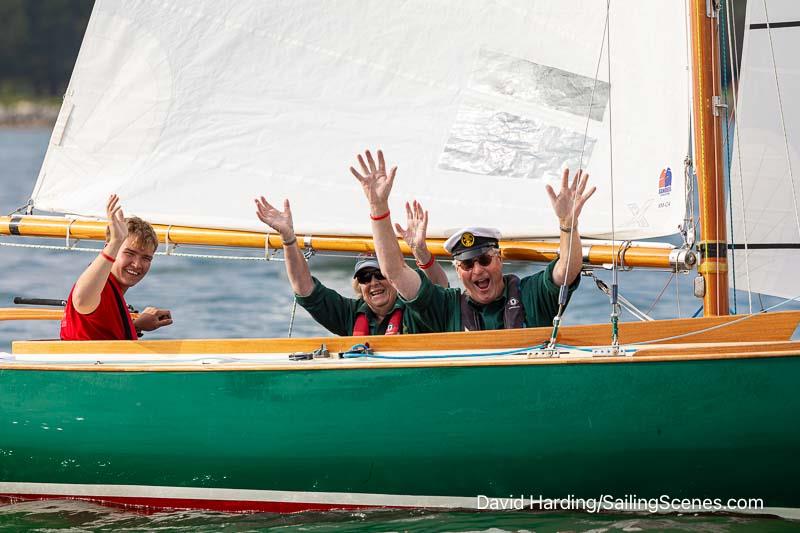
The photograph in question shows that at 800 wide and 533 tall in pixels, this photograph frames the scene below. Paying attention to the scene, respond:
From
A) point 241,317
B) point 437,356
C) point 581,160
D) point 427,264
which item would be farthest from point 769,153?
point 241,317

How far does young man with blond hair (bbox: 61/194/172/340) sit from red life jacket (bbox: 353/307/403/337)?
99 cm

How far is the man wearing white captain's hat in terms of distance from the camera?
5.43 metres

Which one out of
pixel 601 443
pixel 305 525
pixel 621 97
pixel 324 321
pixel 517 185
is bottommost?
pixel 305 525

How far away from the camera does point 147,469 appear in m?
5.84

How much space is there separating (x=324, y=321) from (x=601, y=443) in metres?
1.59

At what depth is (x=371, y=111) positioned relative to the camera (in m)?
6.66

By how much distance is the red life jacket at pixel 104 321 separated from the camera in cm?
600

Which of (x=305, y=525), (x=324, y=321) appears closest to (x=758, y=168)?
(x=324, y=321)

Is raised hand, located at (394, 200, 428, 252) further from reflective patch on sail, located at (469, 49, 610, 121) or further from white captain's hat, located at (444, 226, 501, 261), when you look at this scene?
reflective patch on sail, located at (469, 49, 610, 121)

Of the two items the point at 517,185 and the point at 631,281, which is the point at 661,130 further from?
the point at 631,281

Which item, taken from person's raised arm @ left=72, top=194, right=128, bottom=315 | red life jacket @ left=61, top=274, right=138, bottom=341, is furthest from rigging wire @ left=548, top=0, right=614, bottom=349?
red life jacket @ left=61, top=274, right=138, bottom=341

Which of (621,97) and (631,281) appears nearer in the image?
(621,97)

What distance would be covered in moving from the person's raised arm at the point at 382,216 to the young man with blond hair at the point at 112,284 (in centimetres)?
103

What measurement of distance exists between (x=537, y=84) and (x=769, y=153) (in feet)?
3.69
